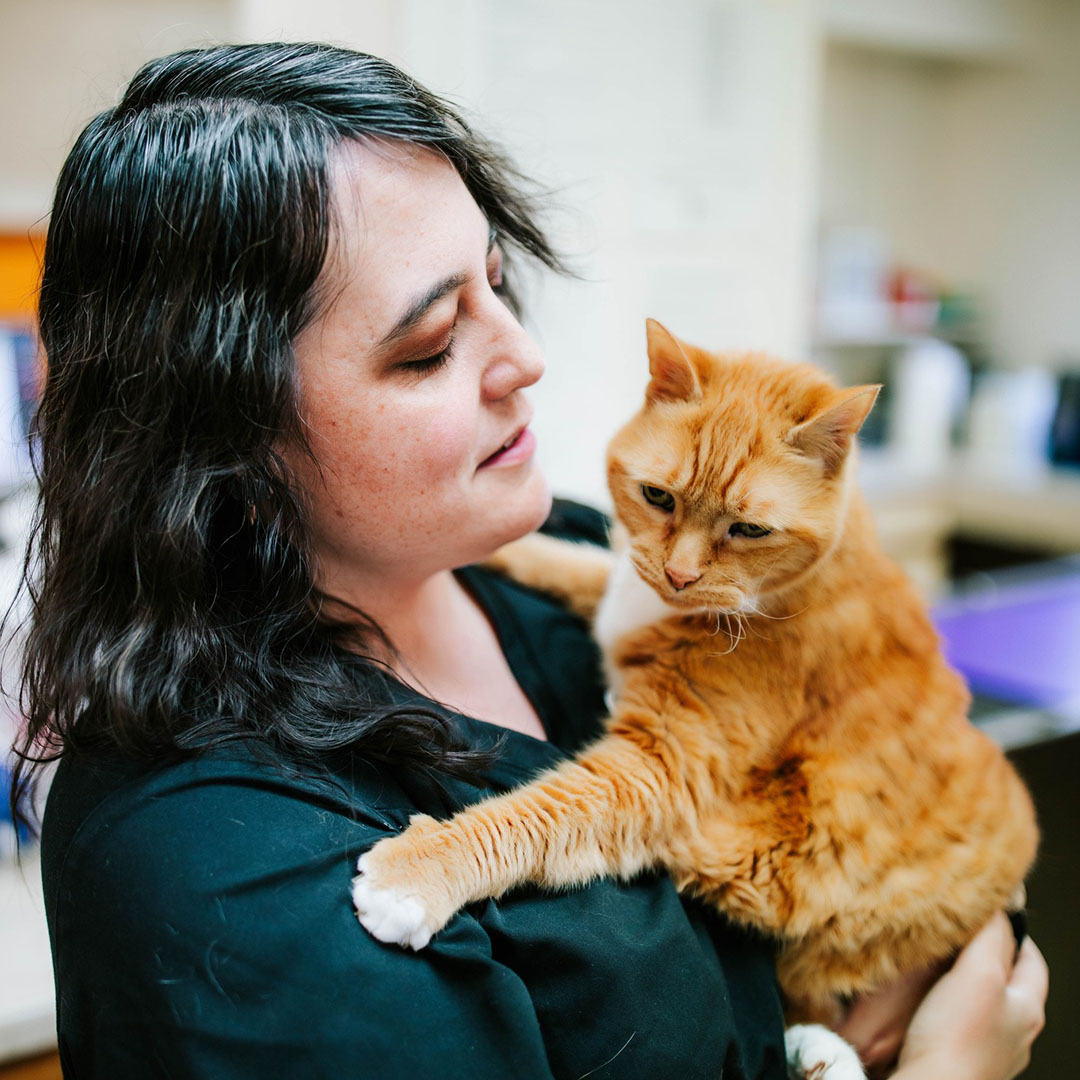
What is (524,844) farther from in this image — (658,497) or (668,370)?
(668,370)

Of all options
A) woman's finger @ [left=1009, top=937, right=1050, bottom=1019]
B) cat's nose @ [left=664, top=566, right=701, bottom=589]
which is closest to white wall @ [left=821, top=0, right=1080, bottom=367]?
woman's finger @ [left=1009, top=937, right=1050, bottom=1019]

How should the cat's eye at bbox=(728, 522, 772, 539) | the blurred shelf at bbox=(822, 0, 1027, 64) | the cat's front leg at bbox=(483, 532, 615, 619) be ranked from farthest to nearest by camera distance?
the blurred shelf at bbox=(822, 0, 1027, 64)
the cat's front leg at bbox=(483, 532, 615, 619)
the cat's eye at bbox=(728, 522, 772, 539)

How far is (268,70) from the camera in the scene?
898mm

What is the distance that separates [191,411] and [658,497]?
565 mm

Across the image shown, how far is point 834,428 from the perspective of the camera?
1.05 m

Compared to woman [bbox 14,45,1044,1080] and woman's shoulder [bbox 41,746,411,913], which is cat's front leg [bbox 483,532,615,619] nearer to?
woman [bbox 14,45,1044,1080]

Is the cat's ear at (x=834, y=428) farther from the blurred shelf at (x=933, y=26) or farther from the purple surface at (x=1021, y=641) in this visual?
the blurred shelf at (x=933, y=26)

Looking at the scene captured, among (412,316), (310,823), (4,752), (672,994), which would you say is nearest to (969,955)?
(672,994)

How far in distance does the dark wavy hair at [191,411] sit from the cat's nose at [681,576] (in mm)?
335

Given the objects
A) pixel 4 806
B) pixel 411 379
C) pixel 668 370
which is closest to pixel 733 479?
pixel 668 370

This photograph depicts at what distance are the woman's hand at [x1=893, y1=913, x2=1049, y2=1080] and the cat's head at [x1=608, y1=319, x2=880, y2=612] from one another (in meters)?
0.49

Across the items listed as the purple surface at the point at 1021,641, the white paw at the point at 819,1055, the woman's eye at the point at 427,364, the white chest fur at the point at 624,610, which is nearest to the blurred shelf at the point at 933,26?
the purple surface at the point at 1021,641

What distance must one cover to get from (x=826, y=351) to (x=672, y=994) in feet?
15.3

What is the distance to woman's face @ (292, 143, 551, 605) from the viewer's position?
0.89 metres
